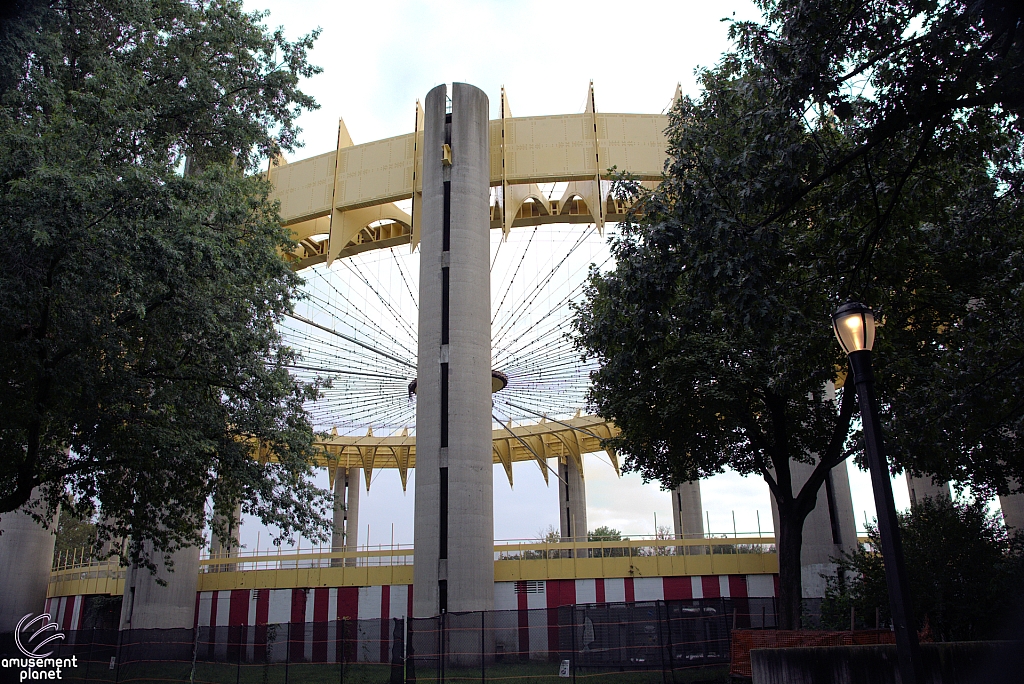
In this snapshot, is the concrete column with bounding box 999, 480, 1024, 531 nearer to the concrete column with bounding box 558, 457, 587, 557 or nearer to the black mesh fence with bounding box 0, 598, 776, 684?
the black mesh fence with bounding box 0, 598, 776, 684

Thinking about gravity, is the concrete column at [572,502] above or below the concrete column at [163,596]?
above

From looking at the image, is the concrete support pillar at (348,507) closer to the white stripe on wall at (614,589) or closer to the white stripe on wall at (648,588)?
the white stripe on wall at (614,589)

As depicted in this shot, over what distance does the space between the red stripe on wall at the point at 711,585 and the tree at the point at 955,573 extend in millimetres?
15746

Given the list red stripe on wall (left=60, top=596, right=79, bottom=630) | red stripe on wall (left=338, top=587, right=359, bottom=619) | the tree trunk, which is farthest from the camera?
red stripe on wall (left=60, top=596, right=79, bottom=630)

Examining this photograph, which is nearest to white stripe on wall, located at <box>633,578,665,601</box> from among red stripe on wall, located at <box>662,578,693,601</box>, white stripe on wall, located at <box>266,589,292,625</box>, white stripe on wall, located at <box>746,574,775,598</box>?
red stripe on wall, located at <box>662,578,693,601</box>

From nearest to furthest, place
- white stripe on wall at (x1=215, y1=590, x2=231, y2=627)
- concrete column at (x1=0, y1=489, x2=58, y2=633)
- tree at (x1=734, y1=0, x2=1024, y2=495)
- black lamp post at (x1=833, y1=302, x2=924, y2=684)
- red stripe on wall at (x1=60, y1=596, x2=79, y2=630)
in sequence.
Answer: black lamp post at (x1=833, y1=302, x2=924, y2=684), tree at (x1=734, y1=0, x2=1024, y2=495), concrete column at (x1=0, y1=489, x2=58, y2=633), white stripe on wall at (x1=215, y1=590, x2=231, y2=627), red stripe on wall at (x1=60, y1=596, x2=79, y2=630)

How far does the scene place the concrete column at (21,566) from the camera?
38406mm

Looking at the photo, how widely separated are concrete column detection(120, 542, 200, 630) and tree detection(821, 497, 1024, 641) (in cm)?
3020

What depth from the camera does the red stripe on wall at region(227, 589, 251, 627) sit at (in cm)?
4666

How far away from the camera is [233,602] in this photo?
47.1 meters

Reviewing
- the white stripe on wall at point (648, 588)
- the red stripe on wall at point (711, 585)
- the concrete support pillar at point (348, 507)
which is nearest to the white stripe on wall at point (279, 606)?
the concrete support pillar at point (348, 507)

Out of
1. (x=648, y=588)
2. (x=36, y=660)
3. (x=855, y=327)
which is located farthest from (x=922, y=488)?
(x=36, y=660)

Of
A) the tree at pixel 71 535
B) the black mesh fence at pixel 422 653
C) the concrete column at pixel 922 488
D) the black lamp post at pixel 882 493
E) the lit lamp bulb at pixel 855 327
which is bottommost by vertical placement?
the black mesh fence at pixel 422 653

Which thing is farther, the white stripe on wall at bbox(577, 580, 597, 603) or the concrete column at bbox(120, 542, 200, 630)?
the white stripe on wall at bbox(577, 580, 597, 603)
